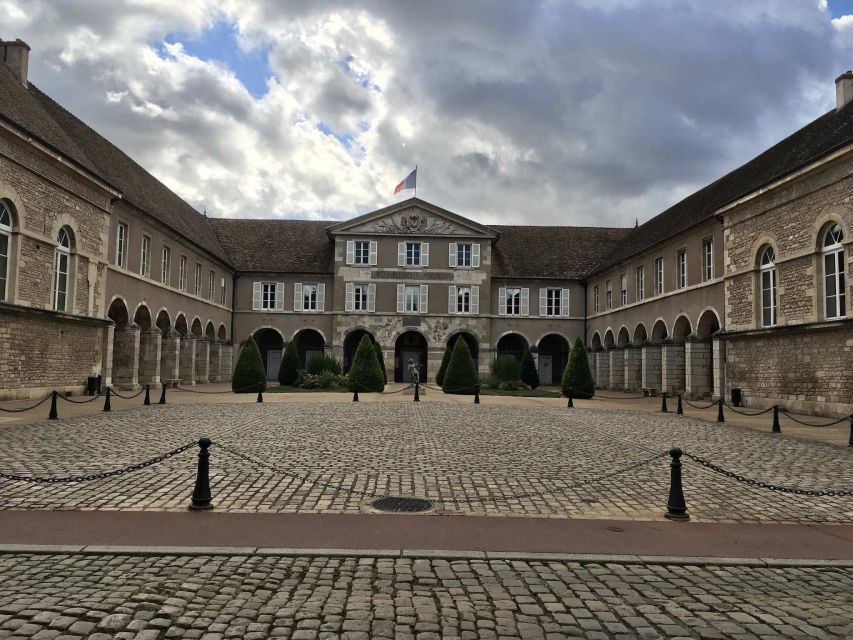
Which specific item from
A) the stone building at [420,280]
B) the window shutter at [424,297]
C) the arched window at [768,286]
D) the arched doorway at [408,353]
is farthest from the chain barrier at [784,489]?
the arched doorway at [408,353]

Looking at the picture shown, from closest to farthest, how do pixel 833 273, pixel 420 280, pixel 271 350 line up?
pixel 833 273
pixel 420 280
pixel 271 350

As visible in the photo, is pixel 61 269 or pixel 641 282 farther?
pixel 641 282

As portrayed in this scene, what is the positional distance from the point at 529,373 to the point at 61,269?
2154cm

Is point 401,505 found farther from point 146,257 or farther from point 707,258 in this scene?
point 146,257

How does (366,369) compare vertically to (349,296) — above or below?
below

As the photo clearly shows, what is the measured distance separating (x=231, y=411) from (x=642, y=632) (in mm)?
15273

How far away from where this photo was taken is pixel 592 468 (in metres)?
8.98

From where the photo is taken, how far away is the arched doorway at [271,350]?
41.5m

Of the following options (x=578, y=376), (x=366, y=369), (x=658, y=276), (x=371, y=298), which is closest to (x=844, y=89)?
(x=658, y=276)

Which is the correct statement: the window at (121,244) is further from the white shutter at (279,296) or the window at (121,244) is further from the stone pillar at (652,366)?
the stone pillar at (652,366)

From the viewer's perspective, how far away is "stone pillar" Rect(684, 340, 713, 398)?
2491 centimetres

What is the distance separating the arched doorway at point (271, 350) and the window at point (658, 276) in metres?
23.3

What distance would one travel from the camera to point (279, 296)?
40469mm

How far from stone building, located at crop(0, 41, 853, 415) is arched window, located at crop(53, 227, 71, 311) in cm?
7
